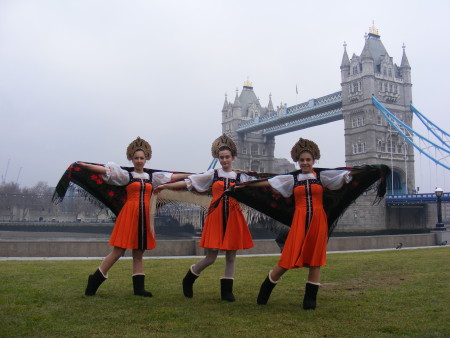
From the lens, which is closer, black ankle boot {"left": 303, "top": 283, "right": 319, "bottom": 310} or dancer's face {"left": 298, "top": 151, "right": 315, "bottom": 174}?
black ankle boot {"left": 303, "top": 283, "right": 319, "bottom": 310}

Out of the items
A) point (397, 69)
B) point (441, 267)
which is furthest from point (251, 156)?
point (441, 267)

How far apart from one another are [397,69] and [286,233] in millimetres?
55527

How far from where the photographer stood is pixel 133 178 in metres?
5.24

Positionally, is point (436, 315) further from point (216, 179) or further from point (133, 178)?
point (133, 178)

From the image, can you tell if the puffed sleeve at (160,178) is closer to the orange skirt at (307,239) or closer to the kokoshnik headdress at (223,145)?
the kokoshnik headdress at (223,145)

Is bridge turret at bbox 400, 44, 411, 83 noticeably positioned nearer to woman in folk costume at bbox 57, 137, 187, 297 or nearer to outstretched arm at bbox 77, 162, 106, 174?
woman in folk costume at bbox 57, 137, 187, 297

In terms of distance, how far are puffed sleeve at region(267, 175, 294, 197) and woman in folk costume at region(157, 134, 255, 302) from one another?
0.48m

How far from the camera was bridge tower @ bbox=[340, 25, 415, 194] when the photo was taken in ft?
168

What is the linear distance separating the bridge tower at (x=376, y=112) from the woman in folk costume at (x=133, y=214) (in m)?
47.9

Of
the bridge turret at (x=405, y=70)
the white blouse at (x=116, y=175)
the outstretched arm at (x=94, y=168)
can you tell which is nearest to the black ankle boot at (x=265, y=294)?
the white blouse at (x=116, y=175)

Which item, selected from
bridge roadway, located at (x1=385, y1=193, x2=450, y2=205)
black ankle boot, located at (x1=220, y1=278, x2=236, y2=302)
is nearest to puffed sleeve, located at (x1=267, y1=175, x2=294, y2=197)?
black ankle boot, located at (x1=220, y1=278, x2=236, y2=302)

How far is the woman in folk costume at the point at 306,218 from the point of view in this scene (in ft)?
14.5

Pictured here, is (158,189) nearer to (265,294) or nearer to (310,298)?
(265,294)

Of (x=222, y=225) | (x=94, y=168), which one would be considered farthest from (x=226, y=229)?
(x=94, y=168)
